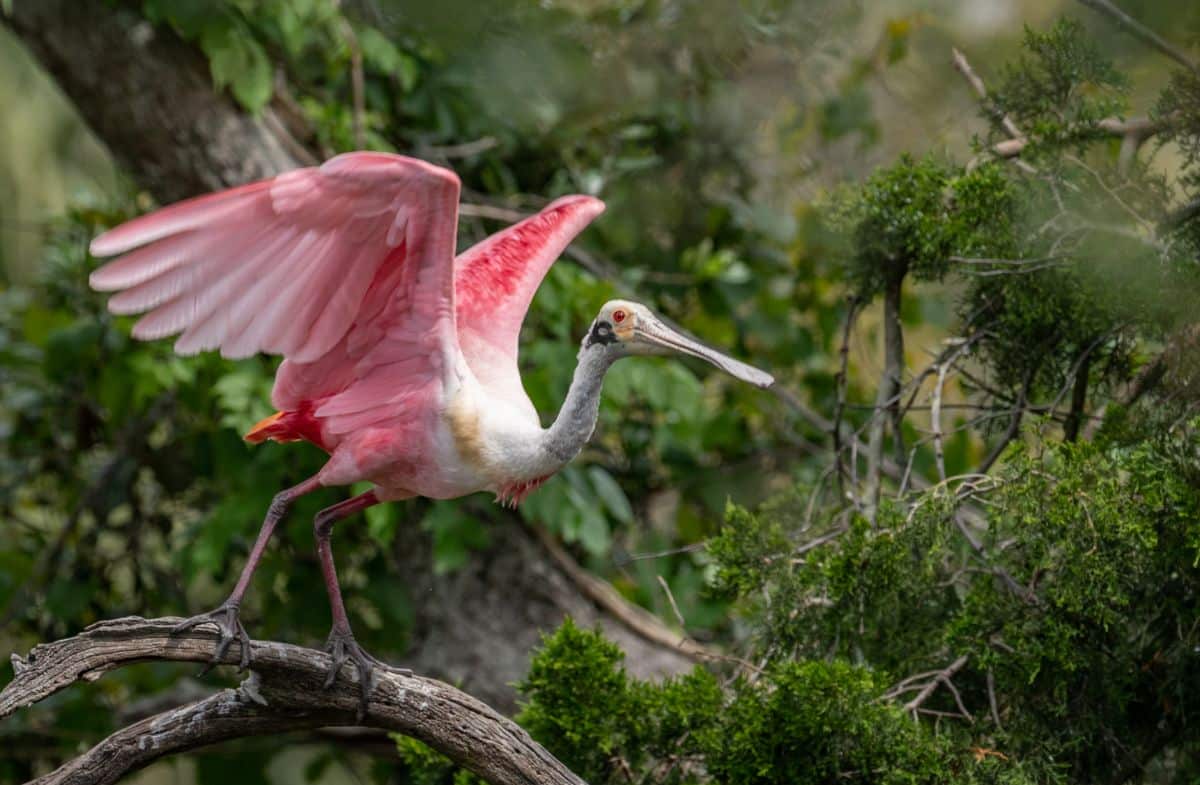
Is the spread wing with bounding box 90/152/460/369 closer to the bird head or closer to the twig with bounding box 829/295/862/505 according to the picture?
the bird head

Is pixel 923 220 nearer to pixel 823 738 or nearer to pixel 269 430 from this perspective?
pixel 823 738

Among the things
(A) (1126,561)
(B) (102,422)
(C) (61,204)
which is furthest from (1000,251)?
(C) (61,204)

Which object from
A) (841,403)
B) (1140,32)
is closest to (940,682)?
(841,403)

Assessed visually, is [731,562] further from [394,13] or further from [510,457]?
[394,13]

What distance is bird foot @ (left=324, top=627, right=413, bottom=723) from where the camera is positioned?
363 cm

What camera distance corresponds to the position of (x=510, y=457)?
400cm

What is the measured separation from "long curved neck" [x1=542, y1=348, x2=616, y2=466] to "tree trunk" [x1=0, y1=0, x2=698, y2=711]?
6.20ft

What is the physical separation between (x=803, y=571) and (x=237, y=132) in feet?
10.1

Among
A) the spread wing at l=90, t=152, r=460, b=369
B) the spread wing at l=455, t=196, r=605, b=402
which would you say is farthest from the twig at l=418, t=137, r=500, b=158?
the spread wing at l=90, t=152, r=460, b=369

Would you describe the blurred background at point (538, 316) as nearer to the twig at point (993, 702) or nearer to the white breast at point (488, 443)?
the white breast at point (488, 443)

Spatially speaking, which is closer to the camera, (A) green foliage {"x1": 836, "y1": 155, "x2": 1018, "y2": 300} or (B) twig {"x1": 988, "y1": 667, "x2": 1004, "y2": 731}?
(B) twig {"x1": 988, "y1": 667, "x2": 1004, "y2": 731}

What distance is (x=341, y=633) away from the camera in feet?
12.5

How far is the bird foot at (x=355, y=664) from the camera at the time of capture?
11.9ft

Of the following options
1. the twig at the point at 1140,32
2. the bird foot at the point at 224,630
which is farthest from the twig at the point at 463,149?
the bird foot at the point at 224,630
